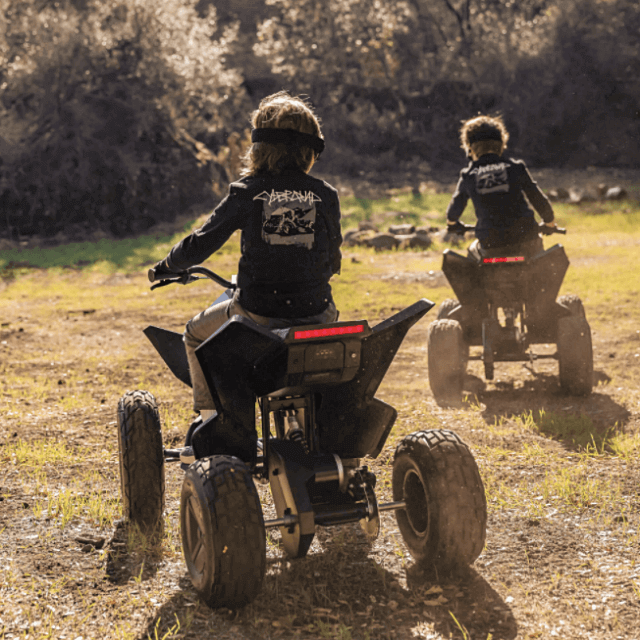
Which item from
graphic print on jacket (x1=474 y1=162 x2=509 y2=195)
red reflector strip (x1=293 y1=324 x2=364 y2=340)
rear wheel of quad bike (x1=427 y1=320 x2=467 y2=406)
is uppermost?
graphic print on jacket (x1=474 y1=162 x2=509 y2=195)

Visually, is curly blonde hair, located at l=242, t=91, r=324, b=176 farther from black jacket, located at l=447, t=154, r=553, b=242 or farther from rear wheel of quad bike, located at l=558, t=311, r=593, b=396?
rear wheel of quad bike, located at l=558, t=311, r=593, b=396

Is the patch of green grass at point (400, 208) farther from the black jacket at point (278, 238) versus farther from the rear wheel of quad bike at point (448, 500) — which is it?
the rear wheel of quad bike at point (448, 500)

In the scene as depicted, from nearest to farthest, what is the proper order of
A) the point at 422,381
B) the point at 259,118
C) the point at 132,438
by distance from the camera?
the point at 259,118 < the point at 132,438 < the point at 422,381

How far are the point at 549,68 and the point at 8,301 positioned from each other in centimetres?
2504

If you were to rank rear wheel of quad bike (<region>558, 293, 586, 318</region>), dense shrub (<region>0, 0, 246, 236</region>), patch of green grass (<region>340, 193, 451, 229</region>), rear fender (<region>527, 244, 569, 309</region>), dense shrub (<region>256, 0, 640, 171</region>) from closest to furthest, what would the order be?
rear fender (<region>527, 244, 569, 309</region>) → rear wheel of quad bike (<region>558, 293, 586, 318</region>) → patch of green grass (<region>340, 193, 451, 229</region>) → dense shrub (<region>0, 0, 246, 236</region>) → dense shrub (<region>256, 0, 640, 171</region>)

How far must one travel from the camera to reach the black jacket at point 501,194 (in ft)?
24.3

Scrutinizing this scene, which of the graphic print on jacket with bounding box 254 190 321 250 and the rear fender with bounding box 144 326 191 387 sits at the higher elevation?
the graphic print on jacket with bounding box 254 190 321 250

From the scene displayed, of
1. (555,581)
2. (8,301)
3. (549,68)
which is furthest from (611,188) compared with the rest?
(555,581)

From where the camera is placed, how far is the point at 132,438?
4520mm

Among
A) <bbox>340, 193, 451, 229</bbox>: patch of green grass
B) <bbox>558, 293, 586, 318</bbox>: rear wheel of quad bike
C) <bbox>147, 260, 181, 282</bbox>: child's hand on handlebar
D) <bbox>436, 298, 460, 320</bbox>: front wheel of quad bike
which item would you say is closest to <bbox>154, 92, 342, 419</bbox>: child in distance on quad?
<bbox>147, 260, 181, 282</bbox>: child's hand on handlebar

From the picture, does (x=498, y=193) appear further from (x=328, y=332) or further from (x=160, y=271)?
(x=328, y=332)

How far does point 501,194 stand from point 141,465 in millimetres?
4357

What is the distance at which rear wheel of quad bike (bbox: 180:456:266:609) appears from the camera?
3420 millimetres

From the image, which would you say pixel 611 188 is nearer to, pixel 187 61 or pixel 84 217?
pixel 187 61
